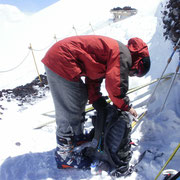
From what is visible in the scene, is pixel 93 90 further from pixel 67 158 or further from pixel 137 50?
pixel 67 158

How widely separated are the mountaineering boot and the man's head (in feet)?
3.68

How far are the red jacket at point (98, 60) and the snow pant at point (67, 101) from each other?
0.09 meters

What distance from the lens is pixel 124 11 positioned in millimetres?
15297

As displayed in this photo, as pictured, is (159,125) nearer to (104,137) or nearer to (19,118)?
(104,137)

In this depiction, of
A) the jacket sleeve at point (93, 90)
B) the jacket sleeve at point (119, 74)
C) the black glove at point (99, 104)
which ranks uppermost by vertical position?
the jacket sleeve at point (119, 74)

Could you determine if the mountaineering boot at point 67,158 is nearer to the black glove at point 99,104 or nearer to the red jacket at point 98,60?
the black glove at point 99,104

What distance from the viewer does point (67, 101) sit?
1925 mm

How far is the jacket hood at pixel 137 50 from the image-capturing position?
172 cm

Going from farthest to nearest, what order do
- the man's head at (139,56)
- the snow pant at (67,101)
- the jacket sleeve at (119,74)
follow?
1. the snow pant at (67,101)
2. the man's head at (139,56)
3. the jacket sleeve at (119,74)

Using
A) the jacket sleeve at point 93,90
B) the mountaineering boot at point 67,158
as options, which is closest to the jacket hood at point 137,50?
the jacket sleeve at point 93,90

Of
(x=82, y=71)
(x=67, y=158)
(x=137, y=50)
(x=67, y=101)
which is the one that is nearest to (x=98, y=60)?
(x=82, y=71)

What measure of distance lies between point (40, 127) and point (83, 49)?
1.79 meters

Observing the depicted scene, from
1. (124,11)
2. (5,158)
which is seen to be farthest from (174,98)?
(124,11)

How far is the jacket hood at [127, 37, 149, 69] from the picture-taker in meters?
1.72
